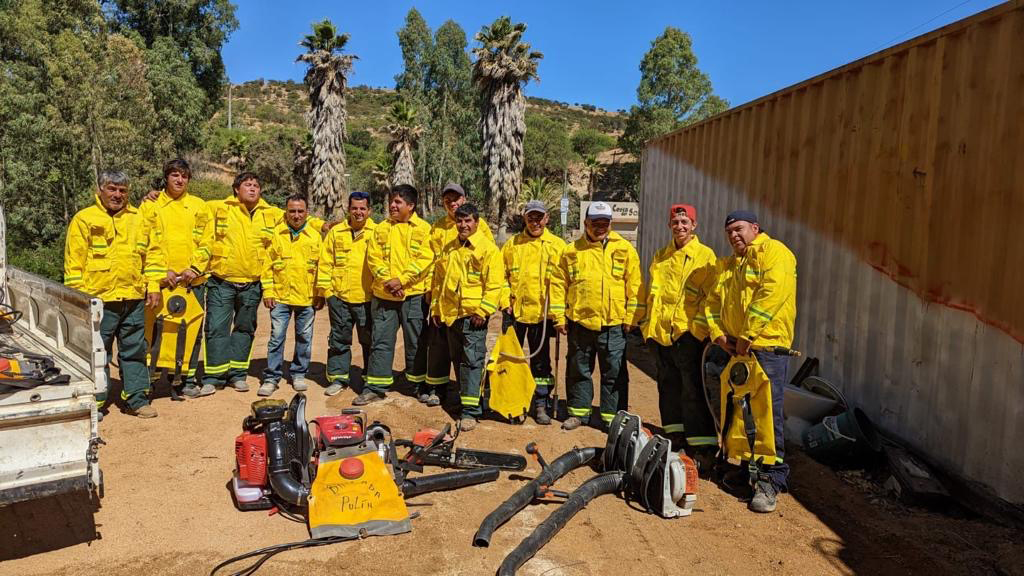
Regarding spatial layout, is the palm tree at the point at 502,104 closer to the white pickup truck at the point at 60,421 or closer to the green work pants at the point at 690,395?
the green work pants at the point at 690,395

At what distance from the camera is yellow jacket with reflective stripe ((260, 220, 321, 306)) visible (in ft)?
20.4

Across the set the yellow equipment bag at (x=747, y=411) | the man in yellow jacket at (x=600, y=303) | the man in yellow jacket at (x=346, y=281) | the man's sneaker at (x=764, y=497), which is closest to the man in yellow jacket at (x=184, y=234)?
the man in yellow jacket at (x=346, y=281)

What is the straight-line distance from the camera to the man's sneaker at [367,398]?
19.5 feet

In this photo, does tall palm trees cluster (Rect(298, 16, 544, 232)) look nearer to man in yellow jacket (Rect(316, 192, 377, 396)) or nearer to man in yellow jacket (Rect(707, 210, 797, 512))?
man in yellow jacket (Rect(316, 192, 377, 396))

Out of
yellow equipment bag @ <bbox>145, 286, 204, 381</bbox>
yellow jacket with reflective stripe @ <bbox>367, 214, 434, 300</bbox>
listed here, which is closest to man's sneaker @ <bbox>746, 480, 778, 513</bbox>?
yellow jacket with reflective stripe @ <bbox>367, 214, 434, 300</bbox>

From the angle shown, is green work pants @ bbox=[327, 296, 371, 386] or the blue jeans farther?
the blue jeans

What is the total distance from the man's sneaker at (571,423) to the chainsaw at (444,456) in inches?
37.8

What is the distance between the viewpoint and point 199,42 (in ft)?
83.9

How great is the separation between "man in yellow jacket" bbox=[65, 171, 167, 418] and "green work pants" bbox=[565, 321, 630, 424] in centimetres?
357

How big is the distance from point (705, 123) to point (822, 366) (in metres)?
3.86

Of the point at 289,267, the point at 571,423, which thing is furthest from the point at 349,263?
the point at 571,423

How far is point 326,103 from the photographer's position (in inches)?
1029

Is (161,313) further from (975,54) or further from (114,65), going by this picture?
(114,65)

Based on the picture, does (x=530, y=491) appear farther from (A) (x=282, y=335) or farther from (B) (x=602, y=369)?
(A) (x=282, y=335)
